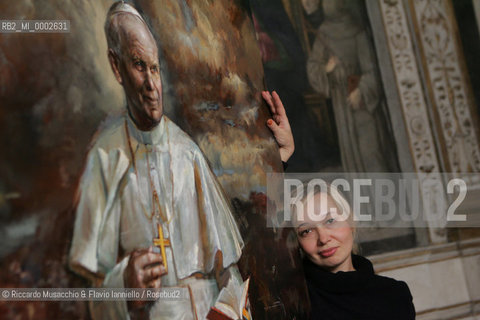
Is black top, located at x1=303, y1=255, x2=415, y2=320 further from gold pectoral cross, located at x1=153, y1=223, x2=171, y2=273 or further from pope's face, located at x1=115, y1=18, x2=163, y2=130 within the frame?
pope's face, located at x1=115, y1=18, x2=163, y2=130

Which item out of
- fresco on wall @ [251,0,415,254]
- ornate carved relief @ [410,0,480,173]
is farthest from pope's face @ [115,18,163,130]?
ornate carved relief @ [410,0,480,173]

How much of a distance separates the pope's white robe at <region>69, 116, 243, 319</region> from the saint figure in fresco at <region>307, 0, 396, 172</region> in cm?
290

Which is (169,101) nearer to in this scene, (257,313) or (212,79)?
(212,79)

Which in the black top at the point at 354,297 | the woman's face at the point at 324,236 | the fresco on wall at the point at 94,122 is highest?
the fresco on wall at the point at 94,122

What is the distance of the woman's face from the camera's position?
2.66m

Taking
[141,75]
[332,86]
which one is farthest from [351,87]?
[141,75]

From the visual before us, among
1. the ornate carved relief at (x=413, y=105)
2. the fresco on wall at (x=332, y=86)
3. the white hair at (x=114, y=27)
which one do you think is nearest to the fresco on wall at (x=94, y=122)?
the white hair at (x=114, y=27)

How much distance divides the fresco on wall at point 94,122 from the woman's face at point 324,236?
321mm

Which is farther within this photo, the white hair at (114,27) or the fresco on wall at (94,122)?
the white hair at (114,27)

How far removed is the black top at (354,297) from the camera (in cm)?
258

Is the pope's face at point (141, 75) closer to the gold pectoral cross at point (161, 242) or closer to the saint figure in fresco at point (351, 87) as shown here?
the gold pectoral cross at point (161, 242)

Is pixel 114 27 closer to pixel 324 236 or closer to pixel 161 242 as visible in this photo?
pixel 161 242

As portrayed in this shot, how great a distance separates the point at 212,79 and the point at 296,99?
2.41m

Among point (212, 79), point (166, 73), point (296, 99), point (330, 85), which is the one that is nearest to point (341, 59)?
point (330, 85)
